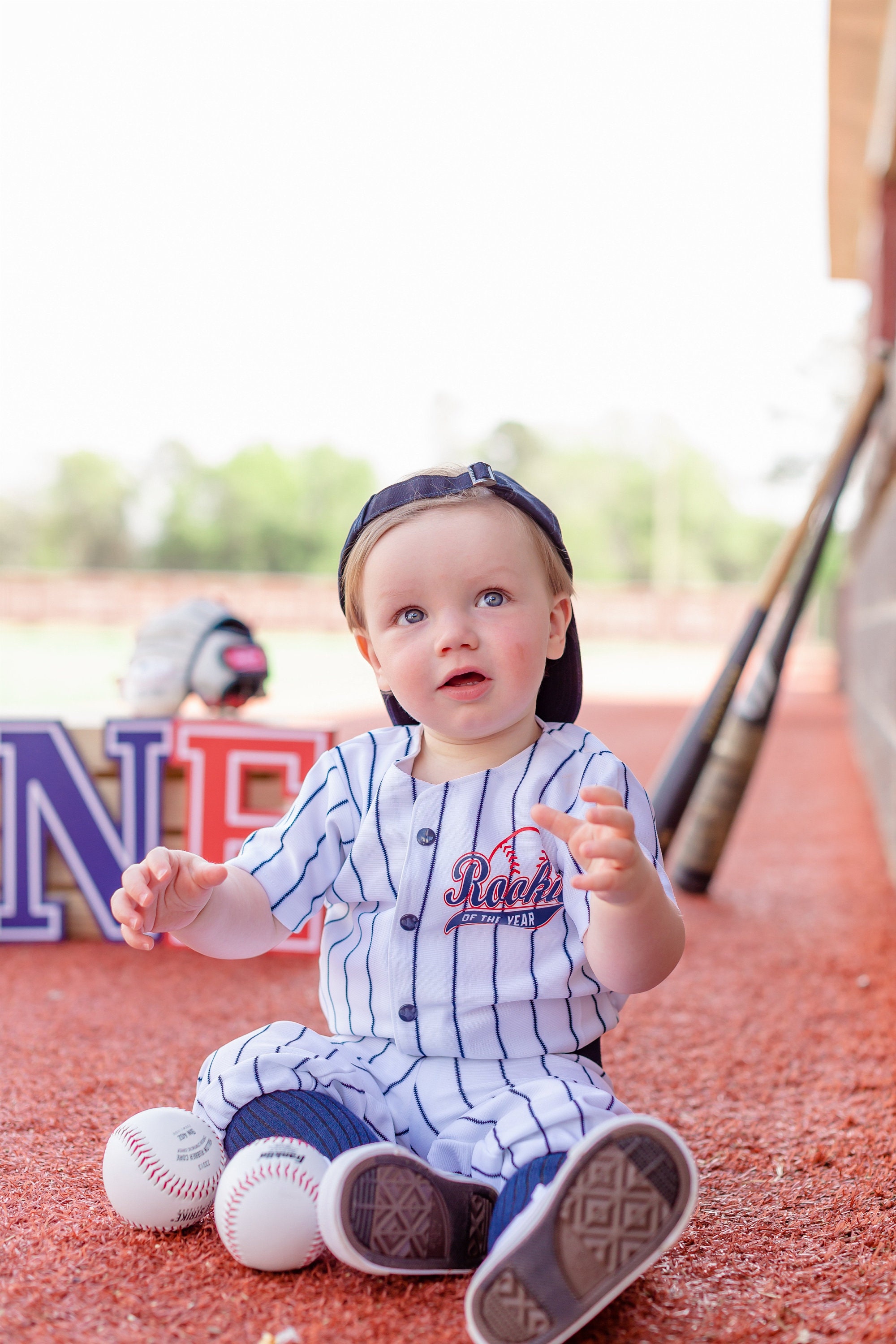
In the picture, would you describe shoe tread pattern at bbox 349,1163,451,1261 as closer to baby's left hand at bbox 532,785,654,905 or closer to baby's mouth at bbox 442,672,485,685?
baby's left hand at bbox 532,785,654,905

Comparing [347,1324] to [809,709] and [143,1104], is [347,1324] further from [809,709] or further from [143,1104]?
[809,709]

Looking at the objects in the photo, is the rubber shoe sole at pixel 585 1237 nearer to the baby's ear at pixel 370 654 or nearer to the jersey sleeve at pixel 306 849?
the jersey sleeve at pixel 306 849

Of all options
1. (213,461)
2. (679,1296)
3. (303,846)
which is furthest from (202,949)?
(213,461)

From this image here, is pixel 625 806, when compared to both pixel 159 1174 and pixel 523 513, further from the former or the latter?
pixel 159 1174

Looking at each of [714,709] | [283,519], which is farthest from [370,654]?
[283,519]

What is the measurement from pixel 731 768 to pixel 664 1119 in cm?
143

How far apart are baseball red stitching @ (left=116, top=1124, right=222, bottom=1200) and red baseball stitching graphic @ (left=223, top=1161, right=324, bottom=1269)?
0.09 meters

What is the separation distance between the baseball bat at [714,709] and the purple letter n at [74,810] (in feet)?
3.89

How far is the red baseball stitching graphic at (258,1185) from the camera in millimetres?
1075

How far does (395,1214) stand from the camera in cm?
102

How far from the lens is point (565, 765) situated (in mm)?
1271

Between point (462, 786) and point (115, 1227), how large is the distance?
23.2 inches

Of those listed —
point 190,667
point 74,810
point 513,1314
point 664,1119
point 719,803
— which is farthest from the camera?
point 719,803

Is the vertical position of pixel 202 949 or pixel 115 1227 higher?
pixel 202 949
